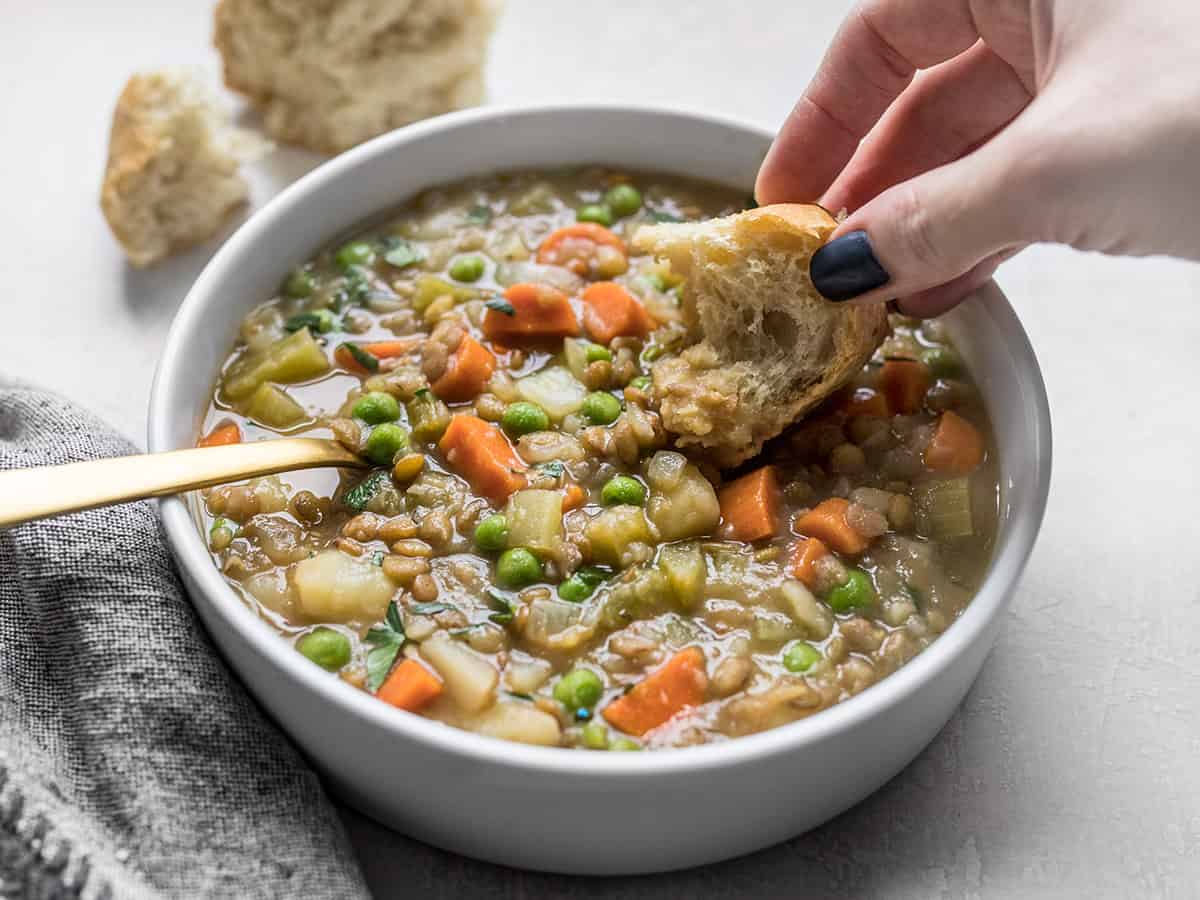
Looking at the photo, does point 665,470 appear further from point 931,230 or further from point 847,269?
point 931,230

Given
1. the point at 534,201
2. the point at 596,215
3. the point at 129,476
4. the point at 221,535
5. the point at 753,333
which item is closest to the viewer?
the point at 129,476

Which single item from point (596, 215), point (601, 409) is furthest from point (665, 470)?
point (596, 215)

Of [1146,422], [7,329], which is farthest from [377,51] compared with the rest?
[1146,422]

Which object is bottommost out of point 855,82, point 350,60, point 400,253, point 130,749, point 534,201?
point 130,749

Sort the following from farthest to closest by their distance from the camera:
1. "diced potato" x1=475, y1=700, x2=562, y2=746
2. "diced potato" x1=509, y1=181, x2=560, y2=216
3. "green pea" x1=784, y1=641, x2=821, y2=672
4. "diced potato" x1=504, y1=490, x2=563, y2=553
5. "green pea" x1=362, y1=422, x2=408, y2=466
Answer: "diced potato" x1=509, y1=181, x2=560, y2=216 → "green pea" x1=362, y1=422, x2=408, y2=466 → "diced potato" x1=504, y1=490, x2=563, y2=553 → "green pea" x1=784, y1=641, x2=821, y2=672 → "diced potato" x1=475, y1=700, x2=562, y2=746

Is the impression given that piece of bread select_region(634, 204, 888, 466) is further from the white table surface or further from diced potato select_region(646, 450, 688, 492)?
the white table surface

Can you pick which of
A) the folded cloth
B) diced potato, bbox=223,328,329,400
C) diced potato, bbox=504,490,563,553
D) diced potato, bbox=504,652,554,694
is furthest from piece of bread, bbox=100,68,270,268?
diced potato, bbox=504,652,554,694

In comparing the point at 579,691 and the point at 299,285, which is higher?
the point at 299,285
